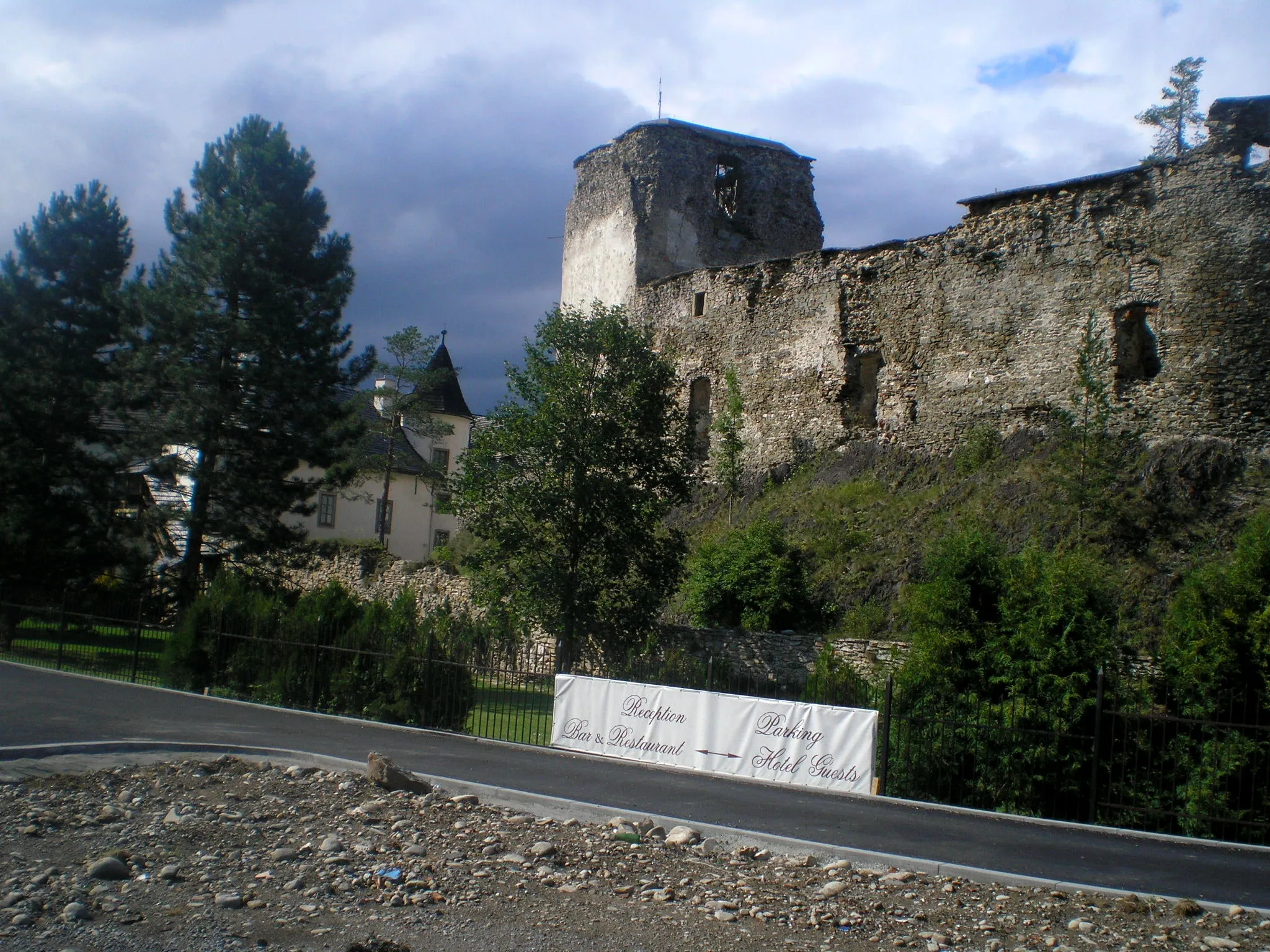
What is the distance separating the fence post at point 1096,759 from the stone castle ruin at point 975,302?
10451mm

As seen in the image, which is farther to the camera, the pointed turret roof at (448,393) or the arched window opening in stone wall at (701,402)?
the pointed turret roof at (448,393)

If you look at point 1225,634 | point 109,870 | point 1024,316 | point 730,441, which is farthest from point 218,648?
point 1024,316

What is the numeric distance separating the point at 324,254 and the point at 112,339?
663cm

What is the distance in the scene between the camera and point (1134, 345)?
73.3 ft

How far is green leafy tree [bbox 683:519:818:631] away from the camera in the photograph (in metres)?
20.4

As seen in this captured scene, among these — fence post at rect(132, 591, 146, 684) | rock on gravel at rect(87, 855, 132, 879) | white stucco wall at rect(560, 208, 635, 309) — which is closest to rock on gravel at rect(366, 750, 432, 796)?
rock on gravel at rect(87, 855, 132, 879)

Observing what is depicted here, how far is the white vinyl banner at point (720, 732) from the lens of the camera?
12969 mm

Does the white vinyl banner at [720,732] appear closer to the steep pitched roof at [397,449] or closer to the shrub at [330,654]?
the shrub at [330,654]

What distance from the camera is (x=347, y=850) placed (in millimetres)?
8594

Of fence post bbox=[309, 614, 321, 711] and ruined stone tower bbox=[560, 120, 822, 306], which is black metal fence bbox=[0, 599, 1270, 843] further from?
ruined stone tower bbox=[560, 120, 822, 306]

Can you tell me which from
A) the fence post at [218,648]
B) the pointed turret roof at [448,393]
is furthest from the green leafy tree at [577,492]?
the pointed turret roof at [448,393]

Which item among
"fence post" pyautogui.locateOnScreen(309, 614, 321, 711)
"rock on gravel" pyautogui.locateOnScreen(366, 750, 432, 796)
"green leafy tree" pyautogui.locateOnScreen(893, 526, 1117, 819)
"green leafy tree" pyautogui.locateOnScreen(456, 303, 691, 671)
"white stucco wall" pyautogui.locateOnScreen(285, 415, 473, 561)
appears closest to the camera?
"rock on gravel" pyautogui.locateOnScreen(366, 750, 432, 796)

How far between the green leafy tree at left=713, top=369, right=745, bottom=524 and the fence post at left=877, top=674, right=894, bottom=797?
1329 cm

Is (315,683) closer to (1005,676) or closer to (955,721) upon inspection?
(955,721)
